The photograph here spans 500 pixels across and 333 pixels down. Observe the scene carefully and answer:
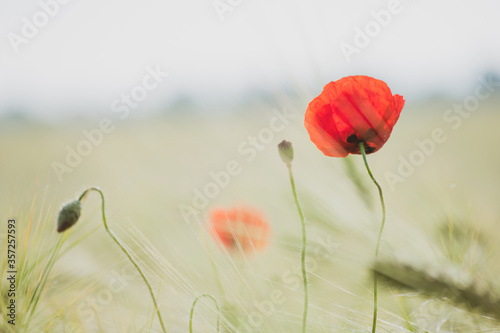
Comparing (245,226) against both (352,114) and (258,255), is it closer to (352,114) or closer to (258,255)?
(258,255)

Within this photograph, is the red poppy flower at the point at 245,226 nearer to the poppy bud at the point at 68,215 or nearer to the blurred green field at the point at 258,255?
the blurred green field at the point at 258,255

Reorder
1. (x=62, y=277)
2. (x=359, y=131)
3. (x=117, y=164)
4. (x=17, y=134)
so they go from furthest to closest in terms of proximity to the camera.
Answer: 1. (x=17, y=134)
2. (x=117, y=164)
3. (x=62, y=277)
4. (x=359, y=131)

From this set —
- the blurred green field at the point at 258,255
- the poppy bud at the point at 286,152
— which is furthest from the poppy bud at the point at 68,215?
the poppy bud at the point at 286,152

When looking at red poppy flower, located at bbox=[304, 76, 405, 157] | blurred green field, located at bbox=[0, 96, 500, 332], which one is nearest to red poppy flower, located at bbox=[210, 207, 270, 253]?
blurred green field, located at bbox=[0, 96, 500, 332]

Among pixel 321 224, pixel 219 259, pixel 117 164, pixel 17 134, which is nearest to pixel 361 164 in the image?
pixel 321 224

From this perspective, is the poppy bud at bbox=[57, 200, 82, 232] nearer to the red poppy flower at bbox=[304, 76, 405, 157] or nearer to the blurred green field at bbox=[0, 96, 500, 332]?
the blurred green field at bbox=[0, 96, 500, 332]

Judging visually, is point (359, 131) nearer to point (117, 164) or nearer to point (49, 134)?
point (117, 164)

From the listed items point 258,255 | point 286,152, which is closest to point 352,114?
point 286,152
